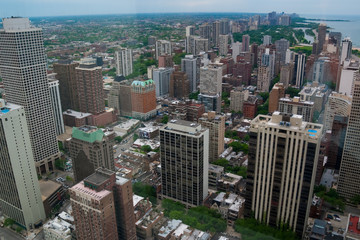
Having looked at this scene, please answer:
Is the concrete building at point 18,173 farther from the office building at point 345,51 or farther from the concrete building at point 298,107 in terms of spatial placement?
the office building at point 345,51

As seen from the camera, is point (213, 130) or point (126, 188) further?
point (213, 130)

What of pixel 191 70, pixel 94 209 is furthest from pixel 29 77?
pixel 191 70

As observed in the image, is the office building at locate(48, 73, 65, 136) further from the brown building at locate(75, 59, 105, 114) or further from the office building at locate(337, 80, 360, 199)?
the office building at locate(337, 80, 360, 199)

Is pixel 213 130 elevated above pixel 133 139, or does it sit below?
above

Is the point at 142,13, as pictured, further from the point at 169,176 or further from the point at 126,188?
the point at 126,188

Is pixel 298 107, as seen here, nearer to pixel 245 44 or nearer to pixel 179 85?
pixel 179 85

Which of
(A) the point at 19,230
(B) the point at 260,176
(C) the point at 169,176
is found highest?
(B) the point at 260,176

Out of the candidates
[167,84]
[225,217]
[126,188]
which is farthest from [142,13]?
[167,84]
